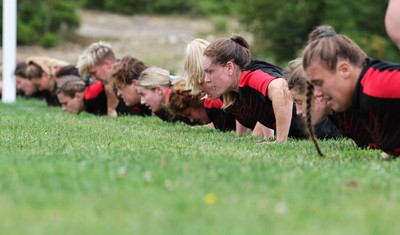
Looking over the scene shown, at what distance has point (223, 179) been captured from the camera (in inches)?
181

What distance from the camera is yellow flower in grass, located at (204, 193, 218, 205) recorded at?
390 centimetres

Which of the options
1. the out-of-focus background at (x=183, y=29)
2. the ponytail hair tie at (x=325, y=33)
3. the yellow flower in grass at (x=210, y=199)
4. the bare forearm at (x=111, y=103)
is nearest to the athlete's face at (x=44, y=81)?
the bare forearm at (x=111, y=103)

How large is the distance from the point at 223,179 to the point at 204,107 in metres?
5.57

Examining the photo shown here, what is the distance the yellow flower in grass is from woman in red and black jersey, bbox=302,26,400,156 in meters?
1.90

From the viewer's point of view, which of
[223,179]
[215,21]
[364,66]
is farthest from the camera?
[215,21]

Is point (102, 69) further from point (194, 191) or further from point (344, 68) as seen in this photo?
point (194, 191)

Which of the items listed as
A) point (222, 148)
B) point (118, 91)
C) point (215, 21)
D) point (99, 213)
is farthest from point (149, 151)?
point (215, 21)

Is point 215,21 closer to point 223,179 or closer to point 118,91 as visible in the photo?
point 118,91

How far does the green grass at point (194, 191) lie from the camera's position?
136 inches

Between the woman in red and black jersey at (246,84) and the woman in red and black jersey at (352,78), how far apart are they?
2.13 meters

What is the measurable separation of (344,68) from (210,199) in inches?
81.7

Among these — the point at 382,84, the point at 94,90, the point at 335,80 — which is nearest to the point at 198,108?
the point at 94,90

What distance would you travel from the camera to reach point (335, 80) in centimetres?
557

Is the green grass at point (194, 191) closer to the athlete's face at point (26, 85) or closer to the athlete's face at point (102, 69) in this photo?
the athlete's face at point (102, 69)
